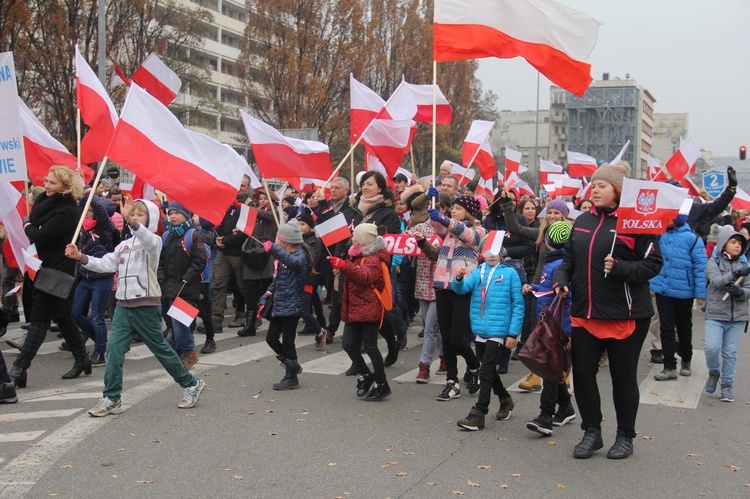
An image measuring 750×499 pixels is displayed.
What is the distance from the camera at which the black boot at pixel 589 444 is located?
20.9ft

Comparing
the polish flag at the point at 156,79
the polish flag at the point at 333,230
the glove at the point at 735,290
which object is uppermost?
the polish flag at the point at 156,79

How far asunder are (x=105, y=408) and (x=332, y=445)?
2.15m

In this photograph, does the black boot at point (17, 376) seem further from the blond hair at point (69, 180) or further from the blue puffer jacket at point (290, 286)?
the blue puffer jacket at point (290, 286)

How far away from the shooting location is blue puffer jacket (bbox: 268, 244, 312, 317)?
862cm

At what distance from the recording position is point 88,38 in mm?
24828

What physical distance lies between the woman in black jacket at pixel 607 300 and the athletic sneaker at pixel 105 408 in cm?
391

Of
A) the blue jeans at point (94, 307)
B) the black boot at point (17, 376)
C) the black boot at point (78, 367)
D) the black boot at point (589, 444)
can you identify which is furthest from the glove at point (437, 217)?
the black boot at point (17, 376)

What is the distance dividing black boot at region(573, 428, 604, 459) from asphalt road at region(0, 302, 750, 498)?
0.19 feet

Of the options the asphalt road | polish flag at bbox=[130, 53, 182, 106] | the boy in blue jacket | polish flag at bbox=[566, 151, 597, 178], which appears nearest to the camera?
the asphalt road

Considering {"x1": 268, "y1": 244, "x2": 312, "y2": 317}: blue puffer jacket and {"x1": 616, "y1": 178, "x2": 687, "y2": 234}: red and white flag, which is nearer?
{"x1": 616, "y1": 178, "x2": 687, "y2": 234}: red and white flag

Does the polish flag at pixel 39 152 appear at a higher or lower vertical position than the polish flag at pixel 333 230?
higher

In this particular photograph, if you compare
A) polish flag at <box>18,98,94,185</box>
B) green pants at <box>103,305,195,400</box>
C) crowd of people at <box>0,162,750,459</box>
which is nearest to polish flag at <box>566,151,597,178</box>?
crowd of people at <box>0,162,750,459</box>

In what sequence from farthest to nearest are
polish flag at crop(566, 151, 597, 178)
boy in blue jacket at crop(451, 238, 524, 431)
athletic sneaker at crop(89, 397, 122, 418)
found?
polish flag at crop(566, 151, 597, 178)
athletic sneaker at crop(89, 397, 122, 418)
boy in blue jacket at crop(451, 238, 524, 431)

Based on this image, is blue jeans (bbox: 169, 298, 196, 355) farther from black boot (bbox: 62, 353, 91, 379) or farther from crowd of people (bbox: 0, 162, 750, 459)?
black boot (bbox: 62, 353, 91, 379)
